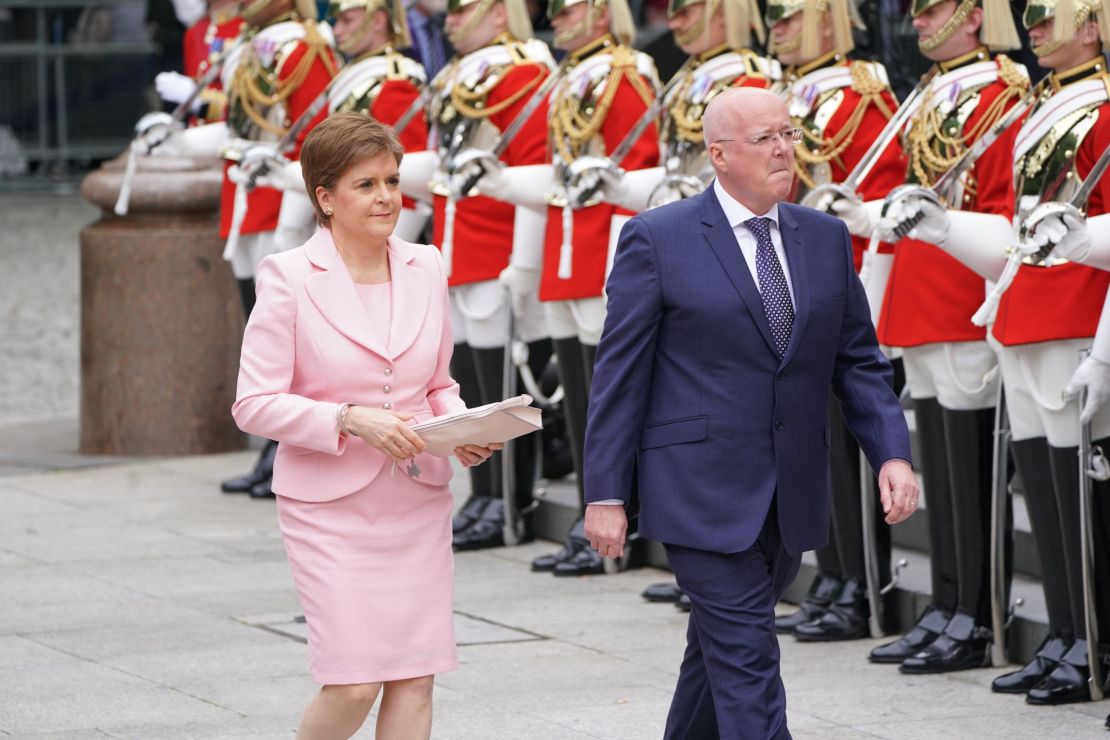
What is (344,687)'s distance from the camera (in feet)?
14.1

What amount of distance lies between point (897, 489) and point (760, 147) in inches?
29.1

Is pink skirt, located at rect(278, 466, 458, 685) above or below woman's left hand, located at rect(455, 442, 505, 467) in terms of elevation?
below

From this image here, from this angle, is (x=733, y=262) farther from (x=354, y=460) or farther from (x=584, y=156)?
(x=584, y=156)

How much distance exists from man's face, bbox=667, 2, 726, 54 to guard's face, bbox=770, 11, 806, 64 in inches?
14.5

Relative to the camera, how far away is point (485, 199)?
7980 millimetres

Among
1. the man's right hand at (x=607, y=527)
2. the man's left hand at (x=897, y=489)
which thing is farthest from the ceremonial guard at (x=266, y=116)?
the man's left hand at (x=897, y=489)

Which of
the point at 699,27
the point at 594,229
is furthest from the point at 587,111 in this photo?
the point at 699,27

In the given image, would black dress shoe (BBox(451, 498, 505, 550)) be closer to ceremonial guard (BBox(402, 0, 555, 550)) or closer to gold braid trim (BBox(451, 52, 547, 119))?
ceremonial guard (BBox(402, 0, 555, 550))

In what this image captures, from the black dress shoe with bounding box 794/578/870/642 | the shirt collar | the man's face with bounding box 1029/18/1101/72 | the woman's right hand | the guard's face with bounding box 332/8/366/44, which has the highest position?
the guard's face with bounding box 332/8/366/44

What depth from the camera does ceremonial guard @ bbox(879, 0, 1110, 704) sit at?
18.2 ft

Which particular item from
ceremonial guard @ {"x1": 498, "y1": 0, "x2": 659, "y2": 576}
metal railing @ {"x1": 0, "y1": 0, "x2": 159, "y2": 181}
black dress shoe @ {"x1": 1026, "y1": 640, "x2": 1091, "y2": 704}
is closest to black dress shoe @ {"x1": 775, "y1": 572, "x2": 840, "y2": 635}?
black dress shoe @ {"x1": 1026, "y1": 640, "x2": 1091, "y2": 704}

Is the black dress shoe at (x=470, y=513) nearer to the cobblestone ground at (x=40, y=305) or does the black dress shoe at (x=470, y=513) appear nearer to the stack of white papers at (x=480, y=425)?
the cobblestone ground at (x=40, y=305)

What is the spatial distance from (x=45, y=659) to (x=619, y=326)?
2655mm

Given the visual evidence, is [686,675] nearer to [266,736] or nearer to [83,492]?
[266,736]
